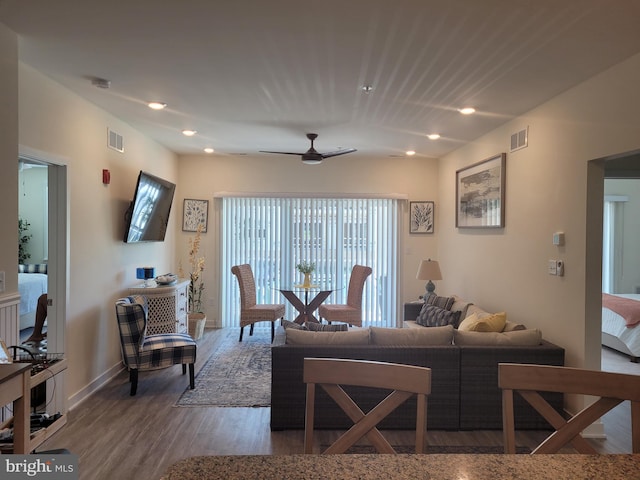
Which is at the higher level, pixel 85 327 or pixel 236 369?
pixel 85 327

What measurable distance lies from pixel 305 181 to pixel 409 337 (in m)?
3.94

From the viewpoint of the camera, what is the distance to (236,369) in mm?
4738

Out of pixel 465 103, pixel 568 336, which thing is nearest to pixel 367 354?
pixel 568 336

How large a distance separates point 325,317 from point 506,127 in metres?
3.40

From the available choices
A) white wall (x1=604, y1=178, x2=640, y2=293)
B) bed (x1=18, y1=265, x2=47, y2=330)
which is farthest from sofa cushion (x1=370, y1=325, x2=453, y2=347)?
white wall (x1=604, y1=178, x2=640, y2=293)

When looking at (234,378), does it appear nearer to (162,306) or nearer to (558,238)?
(162,306)

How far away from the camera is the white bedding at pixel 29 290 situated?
6.13 meters

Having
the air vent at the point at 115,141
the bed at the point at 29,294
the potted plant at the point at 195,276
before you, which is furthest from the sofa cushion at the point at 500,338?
the bed at the point at 29,294

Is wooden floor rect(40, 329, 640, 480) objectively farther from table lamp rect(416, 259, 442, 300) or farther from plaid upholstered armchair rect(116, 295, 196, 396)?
table lamp rect(416, 259, 442, 300)

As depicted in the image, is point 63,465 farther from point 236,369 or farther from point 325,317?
point 325,317

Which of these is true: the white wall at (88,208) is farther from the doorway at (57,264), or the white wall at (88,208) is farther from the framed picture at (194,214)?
the framed picture at (194,214)

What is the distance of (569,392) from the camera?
1411 mm

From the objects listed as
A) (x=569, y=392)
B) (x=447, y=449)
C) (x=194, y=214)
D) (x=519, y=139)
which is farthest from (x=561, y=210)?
(x=194, y=214)

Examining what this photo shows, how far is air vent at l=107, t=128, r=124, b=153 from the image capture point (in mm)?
4266
